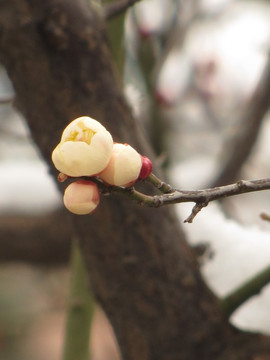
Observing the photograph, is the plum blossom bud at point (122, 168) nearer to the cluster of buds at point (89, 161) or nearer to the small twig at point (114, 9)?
the cluster of buds at point (89, 161)

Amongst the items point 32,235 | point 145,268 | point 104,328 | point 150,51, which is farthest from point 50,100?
point 104,328

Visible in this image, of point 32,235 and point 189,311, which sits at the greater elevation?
point 189,311

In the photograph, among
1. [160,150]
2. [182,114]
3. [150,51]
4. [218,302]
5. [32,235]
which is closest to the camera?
[218,302]

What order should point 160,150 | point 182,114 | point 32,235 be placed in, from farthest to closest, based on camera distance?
point 182,114 → point 32,235 → point 160,150

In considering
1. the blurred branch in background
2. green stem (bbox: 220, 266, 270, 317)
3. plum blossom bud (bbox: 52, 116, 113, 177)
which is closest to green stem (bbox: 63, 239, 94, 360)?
green stem (bbox: 220, 266, 270, 317)

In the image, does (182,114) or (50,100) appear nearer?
(50,100)

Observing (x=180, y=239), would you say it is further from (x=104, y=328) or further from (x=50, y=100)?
(x=104, y=328)

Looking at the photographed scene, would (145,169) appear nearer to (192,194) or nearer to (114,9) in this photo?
(192,194)
